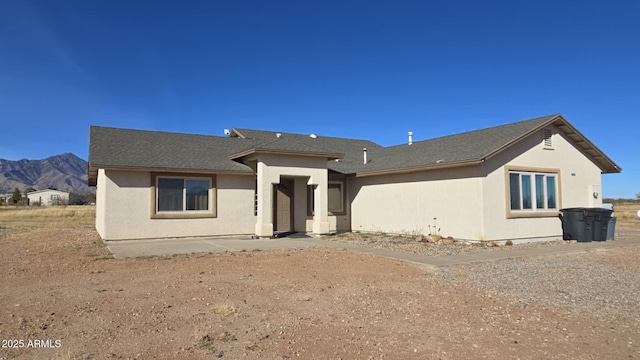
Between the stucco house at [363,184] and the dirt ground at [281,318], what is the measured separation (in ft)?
20.4

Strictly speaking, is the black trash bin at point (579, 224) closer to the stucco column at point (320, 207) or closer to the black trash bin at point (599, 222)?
the black trash bin at point (599, 222)

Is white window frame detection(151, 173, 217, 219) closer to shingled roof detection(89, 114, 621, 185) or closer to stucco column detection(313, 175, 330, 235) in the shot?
shingled roof detection(89, 114, 621, 185)

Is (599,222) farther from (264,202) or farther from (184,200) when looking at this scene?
(184,200)

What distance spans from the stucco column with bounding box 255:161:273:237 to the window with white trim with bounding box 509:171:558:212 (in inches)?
344

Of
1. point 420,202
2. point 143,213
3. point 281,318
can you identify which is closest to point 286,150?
point 420,202

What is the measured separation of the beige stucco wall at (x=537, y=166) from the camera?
1508 cm

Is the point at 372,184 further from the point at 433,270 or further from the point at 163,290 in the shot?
the point at 163,290

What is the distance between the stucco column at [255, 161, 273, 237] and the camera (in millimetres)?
16750

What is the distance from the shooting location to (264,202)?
16766 mm

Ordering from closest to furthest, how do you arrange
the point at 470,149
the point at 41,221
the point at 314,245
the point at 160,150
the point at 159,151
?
the point at 314,245 → the point at 470,149 → the point at 159,151 → the point at 160,150 → the point at 41,221

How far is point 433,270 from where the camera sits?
9805 millimetres

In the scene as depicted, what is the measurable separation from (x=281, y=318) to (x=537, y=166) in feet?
45.6

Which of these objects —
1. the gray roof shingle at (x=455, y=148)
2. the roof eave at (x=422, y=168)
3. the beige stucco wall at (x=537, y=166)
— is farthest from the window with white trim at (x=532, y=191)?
the roof eave at (x=422, y=168)

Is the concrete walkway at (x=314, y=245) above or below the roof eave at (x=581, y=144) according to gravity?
below
